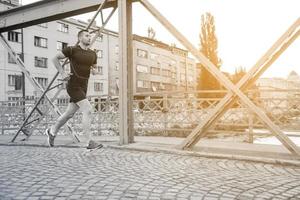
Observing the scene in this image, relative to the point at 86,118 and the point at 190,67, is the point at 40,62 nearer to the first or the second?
the point at 86,118

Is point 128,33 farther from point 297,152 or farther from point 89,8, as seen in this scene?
point 297,152

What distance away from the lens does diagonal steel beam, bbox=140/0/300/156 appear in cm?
515

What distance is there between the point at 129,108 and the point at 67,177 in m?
2.99

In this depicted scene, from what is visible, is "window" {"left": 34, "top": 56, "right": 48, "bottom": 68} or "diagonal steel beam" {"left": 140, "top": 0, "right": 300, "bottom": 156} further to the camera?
"window" {"left": 34, "top": 56, "right": 48, "bottom": 68}

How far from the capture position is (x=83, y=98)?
663 centimetres

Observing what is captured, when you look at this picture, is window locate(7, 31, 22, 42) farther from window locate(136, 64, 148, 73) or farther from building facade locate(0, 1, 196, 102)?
window locate(136, 64, 148, 73)

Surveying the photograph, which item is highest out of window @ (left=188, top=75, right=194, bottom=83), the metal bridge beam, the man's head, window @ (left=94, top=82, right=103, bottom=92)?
window @ (left=188, top=75, right=194, bottom=83)

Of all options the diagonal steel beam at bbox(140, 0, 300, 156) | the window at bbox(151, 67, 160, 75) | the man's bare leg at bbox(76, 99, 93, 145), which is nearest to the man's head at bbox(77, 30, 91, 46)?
the man's bare leg at bbox(76, 99, 93, 145)

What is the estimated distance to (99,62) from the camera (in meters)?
50.8

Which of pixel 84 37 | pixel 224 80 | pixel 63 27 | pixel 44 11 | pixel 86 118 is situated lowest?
pixel 86 118

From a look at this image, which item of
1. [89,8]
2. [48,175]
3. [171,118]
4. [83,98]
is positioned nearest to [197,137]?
[83,98]

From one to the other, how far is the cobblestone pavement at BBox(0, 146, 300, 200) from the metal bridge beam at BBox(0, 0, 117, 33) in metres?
3.35

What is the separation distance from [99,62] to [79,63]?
1763 inches

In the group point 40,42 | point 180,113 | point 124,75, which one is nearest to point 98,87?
point 40,42
